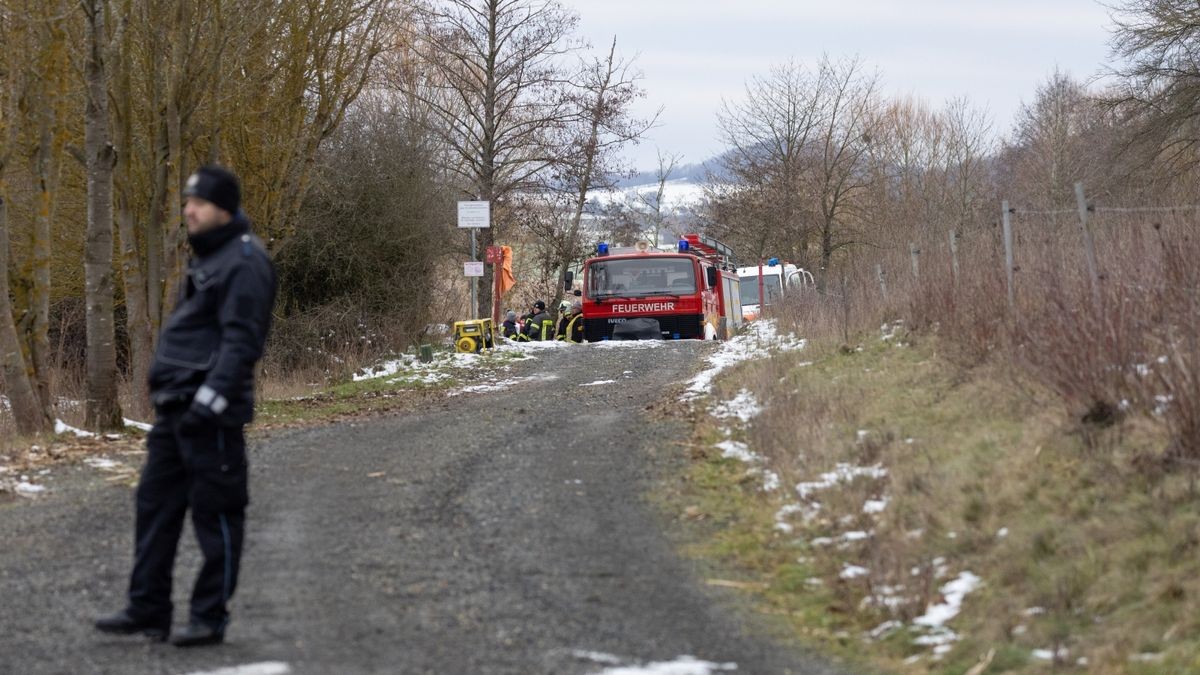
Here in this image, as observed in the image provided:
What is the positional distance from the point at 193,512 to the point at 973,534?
3.76m

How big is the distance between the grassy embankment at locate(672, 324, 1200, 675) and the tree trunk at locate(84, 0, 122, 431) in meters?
6.59

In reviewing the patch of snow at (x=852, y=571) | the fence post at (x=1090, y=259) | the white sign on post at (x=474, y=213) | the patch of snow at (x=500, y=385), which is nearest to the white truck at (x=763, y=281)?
the white sign on post at (x=474, y=213)

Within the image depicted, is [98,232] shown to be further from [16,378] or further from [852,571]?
[852,571]

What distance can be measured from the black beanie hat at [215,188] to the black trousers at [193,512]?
2.82 ft

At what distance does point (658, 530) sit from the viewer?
806 cm

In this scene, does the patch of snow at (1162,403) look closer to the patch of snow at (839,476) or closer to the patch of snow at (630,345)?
the patch of snow at (839,476)

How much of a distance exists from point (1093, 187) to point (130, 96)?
27780mm

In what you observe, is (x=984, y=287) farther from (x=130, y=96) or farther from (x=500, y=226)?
(x=500, y=226)

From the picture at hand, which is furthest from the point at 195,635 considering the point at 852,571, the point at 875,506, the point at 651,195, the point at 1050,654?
the point at 651,195

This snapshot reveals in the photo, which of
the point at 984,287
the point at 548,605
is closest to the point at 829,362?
the point at 984,287

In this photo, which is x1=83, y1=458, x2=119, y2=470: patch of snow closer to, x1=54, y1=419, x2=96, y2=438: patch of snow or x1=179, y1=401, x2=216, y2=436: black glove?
x1=54, y1=419, x2=96, y2=438: patch of snow

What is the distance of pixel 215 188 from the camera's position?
538 cm

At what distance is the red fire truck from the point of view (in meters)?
27.1

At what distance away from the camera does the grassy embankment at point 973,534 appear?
5.42m
